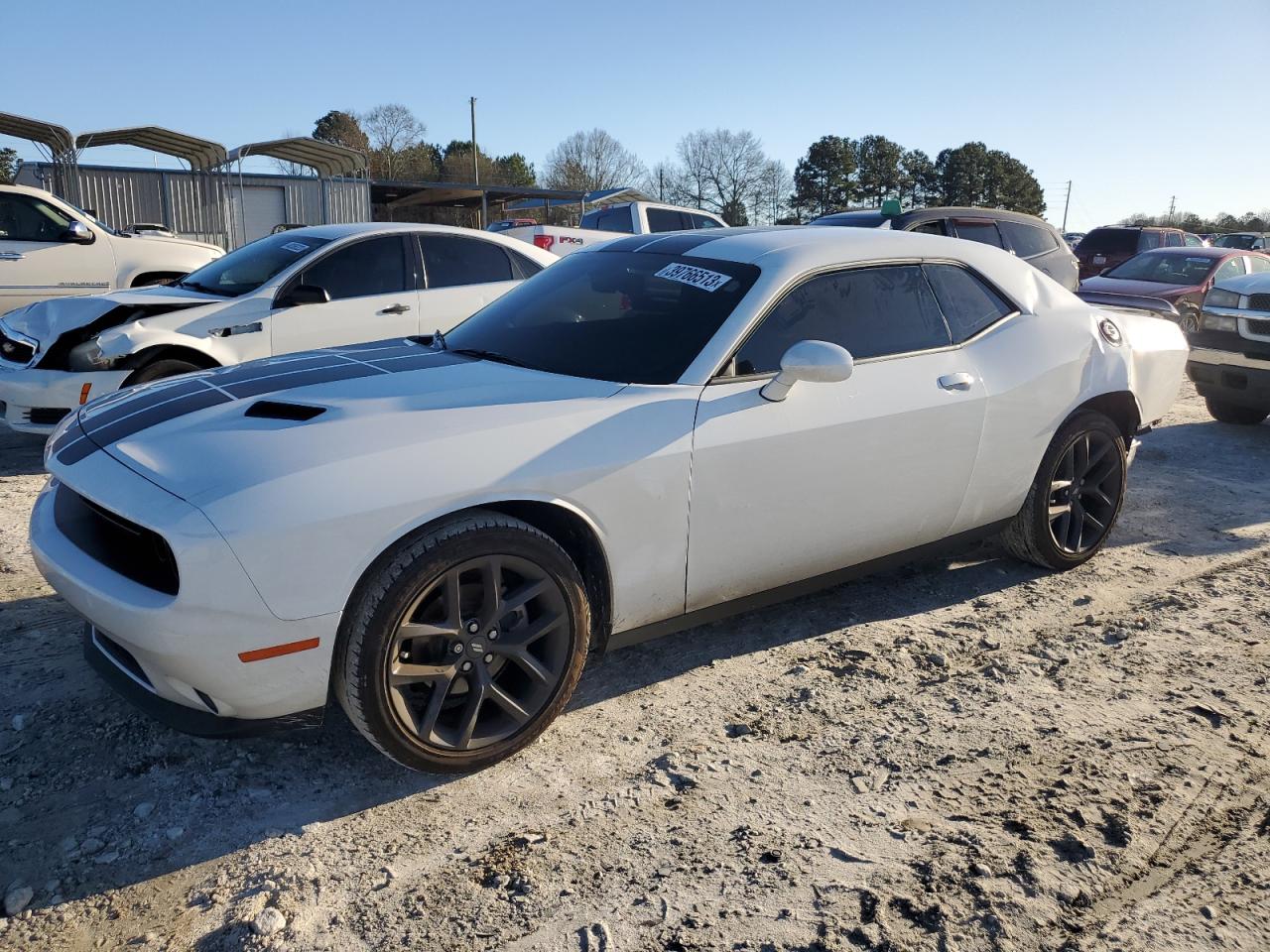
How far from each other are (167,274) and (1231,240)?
108 feet

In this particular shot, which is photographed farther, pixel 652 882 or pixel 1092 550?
pixel 1092 550

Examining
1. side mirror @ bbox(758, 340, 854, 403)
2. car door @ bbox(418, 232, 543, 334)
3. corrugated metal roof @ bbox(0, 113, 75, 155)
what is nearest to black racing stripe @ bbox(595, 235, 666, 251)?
side mirror @ bbox(758, 340, 854, 403)

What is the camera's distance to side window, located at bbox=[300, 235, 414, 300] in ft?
21.1

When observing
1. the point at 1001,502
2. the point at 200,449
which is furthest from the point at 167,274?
the point at 1001,502

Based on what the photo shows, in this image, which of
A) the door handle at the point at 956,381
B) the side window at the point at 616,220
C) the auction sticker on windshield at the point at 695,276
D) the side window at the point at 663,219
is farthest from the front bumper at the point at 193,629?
the side window at the point at 663,219

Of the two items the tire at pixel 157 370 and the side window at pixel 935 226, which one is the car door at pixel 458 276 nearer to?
the tire at pixel 157 370

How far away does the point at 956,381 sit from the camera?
3674mm

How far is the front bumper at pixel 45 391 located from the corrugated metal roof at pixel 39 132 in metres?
14.3

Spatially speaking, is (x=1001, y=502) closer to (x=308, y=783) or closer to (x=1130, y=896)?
(x=1130, y=896)

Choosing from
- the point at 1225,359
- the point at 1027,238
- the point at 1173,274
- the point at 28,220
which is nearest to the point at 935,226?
the point at 1027,238

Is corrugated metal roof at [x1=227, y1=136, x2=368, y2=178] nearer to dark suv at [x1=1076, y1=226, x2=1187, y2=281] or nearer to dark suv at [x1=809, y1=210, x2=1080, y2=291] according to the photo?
dark suv at [x1=809, y1=210, x2=1080, y2=291]

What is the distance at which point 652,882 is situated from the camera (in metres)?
2.31

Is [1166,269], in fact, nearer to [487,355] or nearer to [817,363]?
[817,363]

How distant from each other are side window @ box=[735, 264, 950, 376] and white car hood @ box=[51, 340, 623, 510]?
2.01ft
